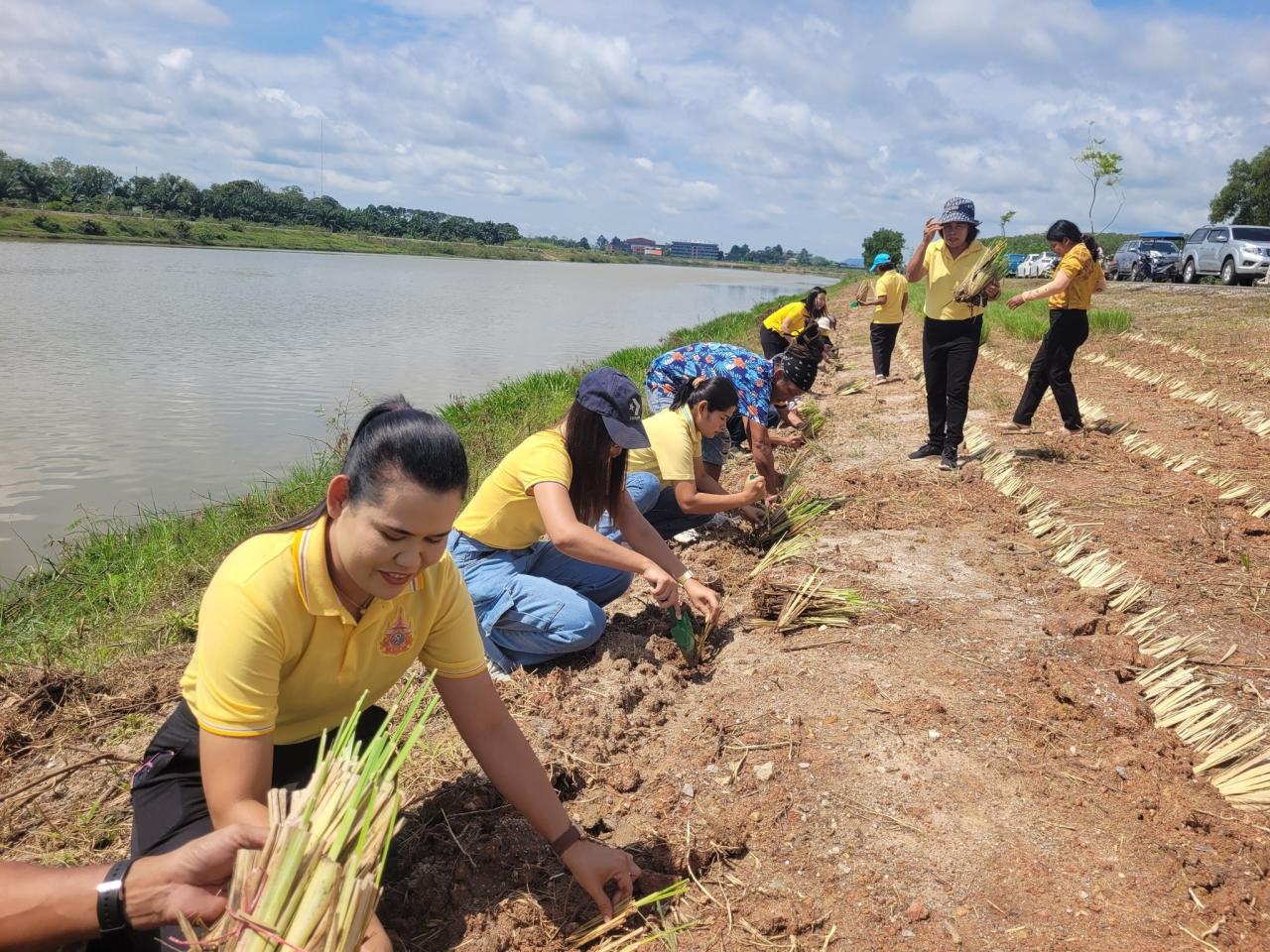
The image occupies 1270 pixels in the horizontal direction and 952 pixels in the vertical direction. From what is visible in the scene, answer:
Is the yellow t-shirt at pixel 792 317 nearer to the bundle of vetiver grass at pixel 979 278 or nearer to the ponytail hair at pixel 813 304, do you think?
the ponytail hair at pixel 813 304

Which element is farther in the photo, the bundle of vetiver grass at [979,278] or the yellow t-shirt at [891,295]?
the yellow t-shirt at [891,295]

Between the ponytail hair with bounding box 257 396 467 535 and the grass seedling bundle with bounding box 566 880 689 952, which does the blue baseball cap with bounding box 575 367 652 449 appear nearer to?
the ponytail hair with bounding box 257 396 467 535

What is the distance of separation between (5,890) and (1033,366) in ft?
19.9

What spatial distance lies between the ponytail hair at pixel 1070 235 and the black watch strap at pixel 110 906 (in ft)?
19.9

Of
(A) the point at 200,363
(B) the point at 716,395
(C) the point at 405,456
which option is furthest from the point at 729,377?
(A) the point at 200,363

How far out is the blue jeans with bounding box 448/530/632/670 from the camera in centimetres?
312

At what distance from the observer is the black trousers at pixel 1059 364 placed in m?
5.80

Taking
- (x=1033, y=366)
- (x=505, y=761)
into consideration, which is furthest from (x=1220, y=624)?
(x=1033, y=366)

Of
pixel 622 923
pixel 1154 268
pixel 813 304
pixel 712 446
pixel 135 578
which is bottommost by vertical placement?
pixel 135 578

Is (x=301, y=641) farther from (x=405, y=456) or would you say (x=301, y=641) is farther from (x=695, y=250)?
(x=695, y=250)

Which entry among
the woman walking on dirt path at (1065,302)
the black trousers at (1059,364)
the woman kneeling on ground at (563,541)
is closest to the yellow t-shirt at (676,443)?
the woman kneeling on ground at (563,541)

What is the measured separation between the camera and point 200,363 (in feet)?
38.4

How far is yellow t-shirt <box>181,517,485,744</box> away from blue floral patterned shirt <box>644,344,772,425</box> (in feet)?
9.91

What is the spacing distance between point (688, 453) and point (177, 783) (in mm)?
2451
